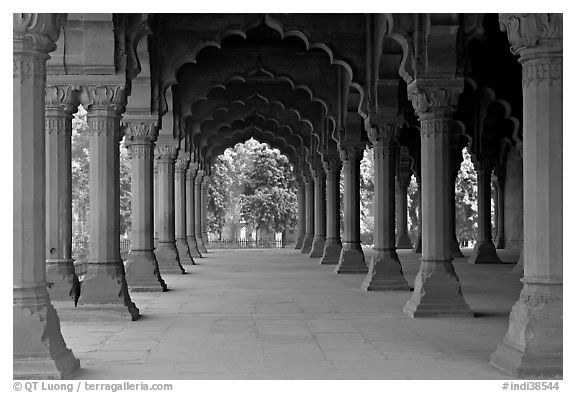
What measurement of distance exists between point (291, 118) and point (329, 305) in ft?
53.3

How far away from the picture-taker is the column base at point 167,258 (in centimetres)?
2231

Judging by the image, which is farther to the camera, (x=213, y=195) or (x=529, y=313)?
(x=213, y=195)

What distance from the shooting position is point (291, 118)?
99.1 ft

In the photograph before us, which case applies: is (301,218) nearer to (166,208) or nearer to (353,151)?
(353,151)

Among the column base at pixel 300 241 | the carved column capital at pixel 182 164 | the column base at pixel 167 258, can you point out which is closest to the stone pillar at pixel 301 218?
the column base at pixel 300 241

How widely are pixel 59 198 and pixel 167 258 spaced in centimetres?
944

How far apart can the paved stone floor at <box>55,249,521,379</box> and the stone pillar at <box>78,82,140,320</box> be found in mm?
387

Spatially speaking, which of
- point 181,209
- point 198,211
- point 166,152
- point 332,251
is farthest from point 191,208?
point 166,152

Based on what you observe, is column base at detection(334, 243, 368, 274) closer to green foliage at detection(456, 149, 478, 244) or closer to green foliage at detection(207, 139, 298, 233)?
green foliage at detection(456, 149, 478, 244)

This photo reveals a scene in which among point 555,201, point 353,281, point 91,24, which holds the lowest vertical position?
point 353,281

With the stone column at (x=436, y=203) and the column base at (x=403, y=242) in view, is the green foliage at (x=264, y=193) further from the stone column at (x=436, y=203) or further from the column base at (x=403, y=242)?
the stone column at (x=436, y=203)
